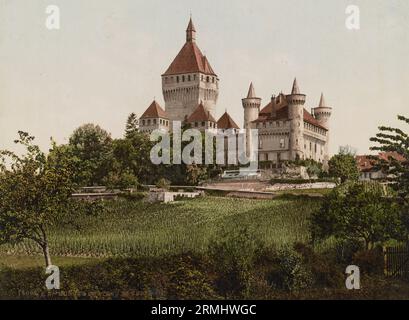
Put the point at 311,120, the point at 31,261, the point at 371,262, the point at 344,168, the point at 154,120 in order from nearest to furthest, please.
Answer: the point at 371,262 < the point at 31,261 < the point at 344,168 < the point at 311,120 < the point at 154,120

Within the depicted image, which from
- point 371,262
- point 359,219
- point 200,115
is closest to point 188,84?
point 200,115

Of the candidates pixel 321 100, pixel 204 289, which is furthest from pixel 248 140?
pixel 204 289

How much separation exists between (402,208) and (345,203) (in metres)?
2.30

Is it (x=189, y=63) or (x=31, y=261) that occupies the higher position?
(x=189, y=63)

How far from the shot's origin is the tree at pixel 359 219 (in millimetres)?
25000

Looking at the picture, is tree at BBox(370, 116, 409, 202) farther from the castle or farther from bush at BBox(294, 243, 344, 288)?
the castle

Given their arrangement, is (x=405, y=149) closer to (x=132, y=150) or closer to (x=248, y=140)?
(x=132, y=150)

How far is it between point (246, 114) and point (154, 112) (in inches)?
418

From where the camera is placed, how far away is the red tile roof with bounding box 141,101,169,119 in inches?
2731

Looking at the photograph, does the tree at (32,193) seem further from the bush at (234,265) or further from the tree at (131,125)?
the tree at (131,125)

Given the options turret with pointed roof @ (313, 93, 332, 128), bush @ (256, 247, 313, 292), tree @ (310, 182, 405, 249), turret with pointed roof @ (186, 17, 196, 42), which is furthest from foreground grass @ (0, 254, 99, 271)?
turret with pointed roof @ (313, 93, 332, 128)

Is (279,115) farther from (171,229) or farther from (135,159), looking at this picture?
(171,229)

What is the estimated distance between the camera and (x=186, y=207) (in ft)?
126

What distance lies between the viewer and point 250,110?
212ft
